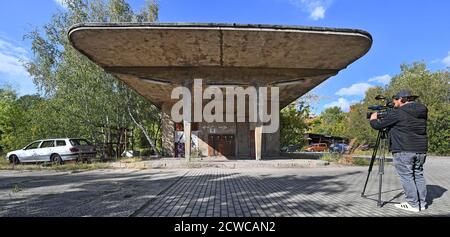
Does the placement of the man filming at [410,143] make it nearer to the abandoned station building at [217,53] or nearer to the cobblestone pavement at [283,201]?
the cobblestone pavement at [283,201]

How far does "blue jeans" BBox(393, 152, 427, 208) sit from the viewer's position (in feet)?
19.1

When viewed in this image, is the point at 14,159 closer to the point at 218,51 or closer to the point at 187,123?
the point at 187,123

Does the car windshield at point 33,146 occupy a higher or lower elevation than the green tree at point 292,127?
lower

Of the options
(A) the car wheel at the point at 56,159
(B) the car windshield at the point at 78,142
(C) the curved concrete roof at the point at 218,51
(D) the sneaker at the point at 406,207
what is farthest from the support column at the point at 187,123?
(D) the sneaker at the point at 406,207

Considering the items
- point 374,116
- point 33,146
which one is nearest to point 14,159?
point 33,146

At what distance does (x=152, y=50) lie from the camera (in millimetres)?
17234

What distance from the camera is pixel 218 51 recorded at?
17516 millimetres

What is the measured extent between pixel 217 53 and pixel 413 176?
13.0 meters

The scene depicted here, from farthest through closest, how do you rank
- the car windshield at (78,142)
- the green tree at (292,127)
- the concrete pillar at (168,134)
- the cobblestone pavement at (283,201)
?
the green tree at (292,127)
the concrete pillar at (168,134)
the car windshield at (78,142)
the cobblestone pavement at (283,201)

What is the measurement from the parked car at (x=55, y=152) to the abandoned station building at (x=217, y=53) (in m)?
4.81

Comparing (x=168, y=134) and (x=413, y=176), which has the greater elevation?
(x=168, y=134)

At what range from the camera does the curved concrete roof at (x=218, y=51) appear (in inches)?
587
